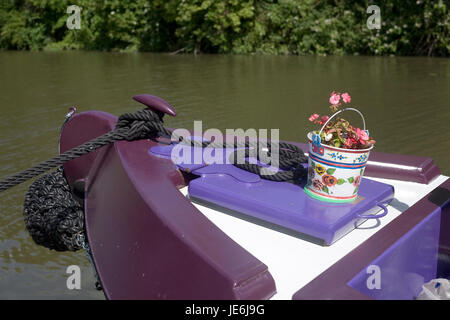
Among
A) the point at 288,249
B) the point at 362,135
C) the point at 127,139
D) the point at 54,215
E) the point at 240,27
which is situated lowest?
the point at 54,215

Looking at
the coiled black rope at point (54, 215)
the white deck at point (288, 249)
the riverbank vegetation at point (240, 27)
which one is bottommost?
the coiled black rope at point (54, 215)

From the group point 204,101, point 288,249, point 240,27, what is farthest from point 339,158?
point 240,27

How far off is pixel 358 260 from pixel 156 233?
572 millimetres

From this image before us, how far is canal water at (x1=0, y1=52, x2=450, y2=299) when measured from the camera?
227 centimetres

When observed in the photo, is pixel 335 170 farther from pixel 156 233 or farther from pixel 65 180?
pixel 65 180

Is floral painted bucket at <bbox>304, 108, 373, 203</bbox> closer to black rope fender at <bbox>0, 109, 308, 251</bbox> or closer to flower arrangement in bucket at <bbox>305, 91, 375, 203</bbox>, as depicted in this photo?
flower arrangement in bucket at <bbox>305, 91, 375, 203</bbox>

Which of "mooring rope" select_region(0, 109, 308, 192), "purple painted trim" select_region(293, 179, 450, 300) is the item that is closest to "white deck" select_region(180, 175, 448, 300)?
"purple painted trim" select_region(293, 179, 450, 300)

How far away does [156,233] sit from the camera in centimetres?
135

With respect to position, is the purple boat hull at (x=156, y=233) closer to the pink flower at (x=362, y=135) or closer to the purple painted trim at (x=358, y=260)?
the purple painted trim at (x=358, y=260)

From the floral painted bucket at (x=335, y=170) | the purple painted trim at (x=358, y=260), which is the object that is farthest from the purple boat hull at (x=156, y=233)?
the floral painted bucket at (x=335, y=170)

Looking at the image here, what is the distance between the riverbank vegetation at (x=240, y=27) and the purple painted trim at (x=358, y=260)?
8.23 m

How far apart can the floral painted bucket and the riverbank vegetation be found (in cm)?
829

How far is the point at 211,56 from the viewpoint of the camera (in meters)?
10.7

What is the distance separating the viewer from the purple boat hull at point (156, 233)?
110 centimetres
